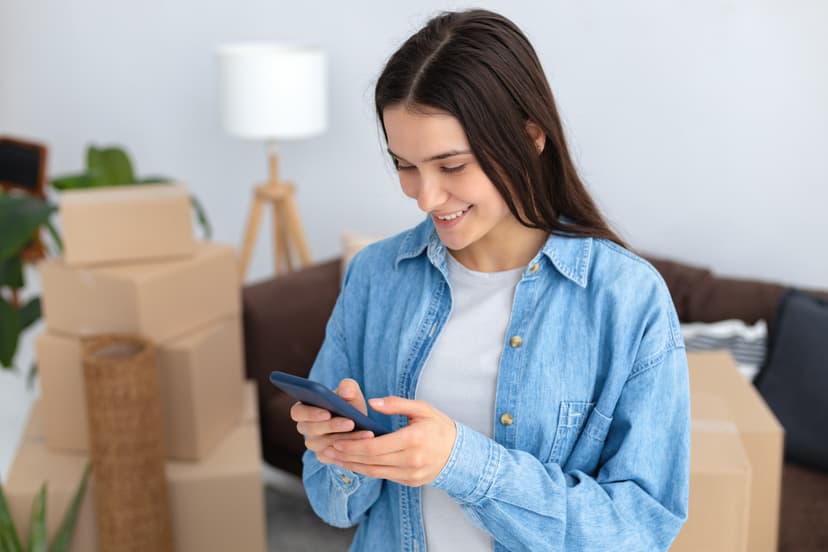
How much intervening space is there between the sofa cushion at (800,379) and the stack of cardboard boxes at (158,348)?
4.42 feet

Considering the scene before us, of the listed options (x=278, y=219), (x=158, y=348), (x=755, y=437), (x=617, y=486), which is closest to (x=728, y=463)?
(x=755, y=437)

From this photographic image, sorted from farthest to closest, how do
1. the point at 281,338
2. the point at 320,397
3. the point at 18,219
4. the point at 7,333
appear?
the point at 281,338, the point at 7,333, the point at 18,219, the point at 320,397

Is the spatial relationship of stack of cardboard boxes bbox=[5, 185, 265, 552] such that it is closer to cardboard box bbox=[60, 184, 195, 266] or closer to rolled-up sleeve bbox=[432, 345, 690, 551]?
cardboard box bbox=[60, 184, 195, 266]

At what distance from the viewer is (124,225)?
6.94 ft

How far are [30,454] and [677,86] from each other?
207cm

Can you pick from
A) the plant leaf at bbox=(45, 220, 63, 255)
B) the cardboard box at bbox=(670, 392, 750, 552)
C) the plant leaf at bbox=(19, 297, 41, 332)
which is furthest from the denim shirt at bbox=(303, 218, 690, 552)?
the plant leaf at bbox=(19, 297, 41, 332)

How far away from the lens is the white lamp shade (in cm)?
290

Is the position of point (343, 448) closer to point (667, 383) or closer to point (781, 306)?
point (667, 383)

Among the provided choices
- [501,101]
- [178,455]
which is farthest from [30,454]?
[501,101]

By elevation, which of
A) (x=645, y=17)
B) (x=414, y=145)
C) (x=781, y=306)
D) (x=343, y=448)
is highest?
(x=645, y=17)

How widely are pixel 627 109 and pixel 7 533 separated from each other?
206 cm

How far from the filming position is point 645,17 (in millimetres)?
2729

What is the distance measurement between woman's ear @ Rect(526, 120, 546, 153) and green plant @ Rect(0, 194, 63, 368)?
164 centimetres

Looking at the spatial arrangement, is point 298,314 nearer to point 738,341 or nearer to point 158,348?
point 158,348
